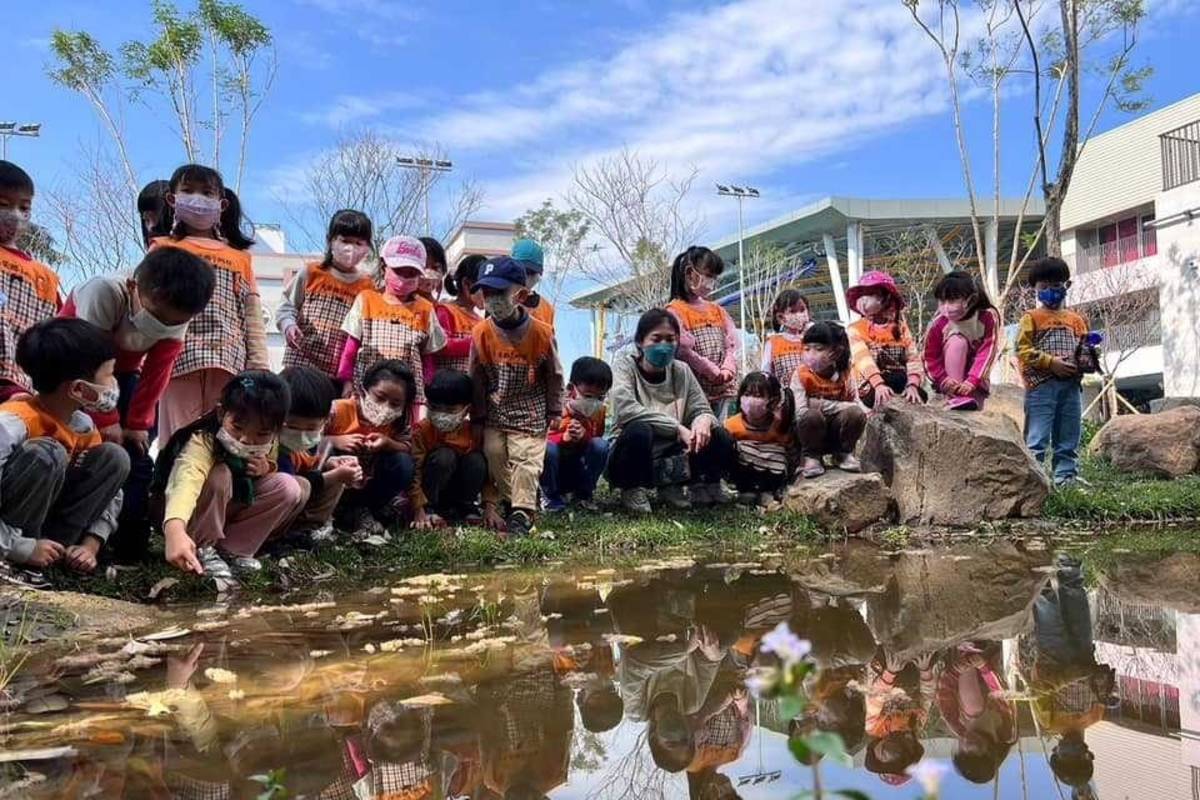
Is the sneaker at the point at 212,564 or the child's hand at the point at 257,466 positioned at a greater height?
A: the child's hand at the point at 257,466

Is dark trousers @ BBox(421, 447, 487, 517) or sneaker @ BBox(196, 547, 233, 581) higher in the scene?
dark trousers @ BBox(421, 447, 487, 517)

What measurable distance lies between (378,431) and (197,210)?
1.27 m

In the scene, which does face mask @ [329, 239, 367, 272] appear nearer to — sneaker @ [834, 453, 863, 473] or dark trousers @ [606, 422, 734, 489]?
dark trousers @ [606, 422, 734, 489]

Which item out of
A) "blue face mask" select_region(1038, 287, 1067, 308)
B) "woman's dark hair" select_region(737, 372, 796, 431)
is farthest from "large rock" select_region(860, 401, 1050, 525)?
"blue face mask" select_region(1038, 287, 1067, 308)

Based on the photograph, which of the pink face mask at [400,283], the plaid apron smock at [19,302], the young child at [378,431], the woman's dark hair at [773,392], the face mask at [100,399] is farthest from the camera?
the woman's dark hair at [773,392]

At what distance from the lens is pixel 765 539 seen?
4621 millimetres

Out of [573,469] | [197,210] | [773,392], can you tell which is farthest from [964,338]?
[197,210]

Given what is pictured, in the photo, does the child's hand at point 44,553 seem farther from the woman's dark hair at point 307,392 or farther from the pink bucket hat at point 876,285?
the pink bucket hat at point 876,285

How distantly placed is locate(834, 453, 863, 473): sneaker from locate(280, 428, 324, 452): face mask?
10.3ft

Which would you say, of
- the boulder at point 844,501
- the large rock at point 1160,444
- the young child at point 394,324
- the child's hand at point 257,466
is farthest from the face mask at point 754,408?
the large rock at point 1160,444

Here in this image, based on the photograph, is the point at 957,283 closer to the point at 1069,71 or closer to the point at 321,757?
the point at 321,757

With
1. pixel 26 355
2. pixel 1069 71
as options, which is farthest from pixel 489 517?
pixel 1069 71

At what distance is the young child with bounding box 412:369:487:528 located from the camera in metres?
4.60

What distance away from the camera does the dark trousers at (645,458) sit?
5125mm
